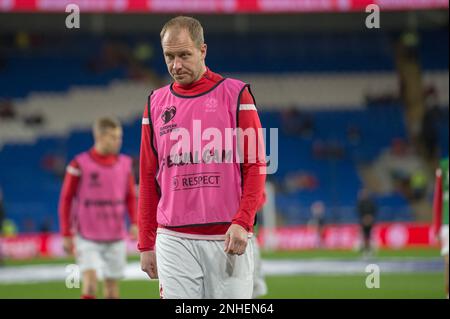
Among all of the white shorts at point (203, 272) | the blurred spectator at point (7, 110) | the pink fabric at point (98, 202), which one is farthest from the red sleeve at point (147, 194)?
the blurred spectator at point (7, 110)

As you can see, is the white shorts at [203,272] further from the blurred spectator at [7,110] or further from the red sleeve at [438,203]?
the blurred spectator at [7,110]

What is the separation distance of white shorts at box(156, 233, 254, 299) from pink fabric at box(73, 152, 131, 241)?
5.75 metres

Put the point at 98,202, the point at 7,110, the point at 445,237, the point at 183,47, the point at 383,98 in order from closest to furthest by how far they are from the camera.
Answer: the point at 183,47, the point at 98,202, the point at 445,237, the point at 7,110, the point at 383,98

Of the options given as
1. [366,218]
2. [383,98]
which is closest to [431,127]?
[383,98]

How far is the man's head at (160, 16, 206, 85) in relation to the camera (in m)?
5.02

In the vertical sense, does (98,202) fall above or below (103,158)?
below

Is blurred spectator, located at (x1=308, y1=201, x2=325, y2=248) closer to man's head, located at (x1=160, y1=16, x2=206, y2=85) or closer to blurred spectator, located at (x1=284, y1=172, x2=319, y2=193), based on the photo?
blurred spectator, located at (x1=284, y1=172, x2=319, y2=193)

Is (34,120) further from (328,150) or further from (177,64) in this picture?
(177,64)

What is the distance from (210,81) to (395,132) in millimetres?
30313

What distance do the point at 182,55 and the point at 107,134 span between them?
5.77 meters

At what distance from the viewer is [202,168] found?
5098 mm

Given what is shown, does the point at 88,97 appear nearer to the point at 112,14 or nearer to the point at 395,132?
the point at 112,14

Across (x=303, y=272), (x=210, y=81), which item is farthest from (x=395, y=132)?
(x=210, y=81)

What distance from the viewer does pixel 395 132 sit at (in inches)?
1367
